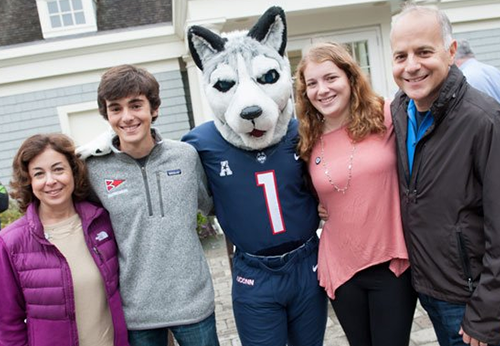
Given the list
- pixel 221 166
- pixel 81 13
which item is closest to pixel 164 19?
pixel 81 13

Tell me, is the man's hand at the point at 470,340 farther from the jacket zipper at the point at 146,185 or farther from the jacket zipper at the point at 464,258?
the jacket zipper at the point at 146,185

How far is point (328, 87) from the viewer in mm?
2256

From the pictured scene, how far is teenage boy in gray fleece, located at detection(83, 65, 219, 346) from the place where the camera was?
7.22 ft

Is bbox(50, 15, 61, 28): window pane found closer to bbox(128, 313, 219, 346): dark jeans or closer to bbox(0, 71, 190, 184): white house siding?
bbox(0, 71, 190, 184): white house siding

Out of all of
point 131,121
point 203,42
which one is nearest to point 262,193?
point 131,121

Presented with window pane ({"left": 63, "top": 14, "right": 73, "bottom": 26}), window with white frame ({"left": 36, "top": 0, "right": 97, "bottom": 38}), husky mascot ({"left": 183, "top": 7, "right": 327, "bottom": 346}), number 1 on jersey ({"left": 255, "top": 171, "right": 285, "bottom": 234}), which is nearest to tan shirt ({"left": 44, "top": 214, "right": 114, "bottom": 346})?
husky mascot ({"left": 183, "top": 7, "right": 327, "bottom": 346})

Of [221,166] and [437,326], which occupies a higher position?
[221,166]

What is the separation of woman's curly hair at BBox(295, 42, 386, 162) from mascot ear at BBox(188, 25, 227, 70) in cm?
47

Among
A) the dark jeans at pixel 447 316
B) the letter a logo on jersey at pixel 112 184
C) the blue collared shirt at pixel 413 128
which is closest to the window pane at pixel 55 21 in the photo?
the letter a logo on jersey at pixel 112 184

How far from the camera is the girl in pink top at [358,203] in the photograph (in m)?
2.20

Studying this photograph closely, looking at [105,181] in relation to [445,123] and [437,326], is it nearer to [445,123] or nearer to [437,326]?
[445,123]

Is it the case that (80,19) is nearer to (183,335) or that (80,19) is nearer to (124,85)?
(124,85)

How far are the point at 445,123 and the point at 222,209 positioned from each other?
49.7 inches

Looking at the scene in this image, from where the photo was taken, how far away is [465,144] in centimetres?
180
